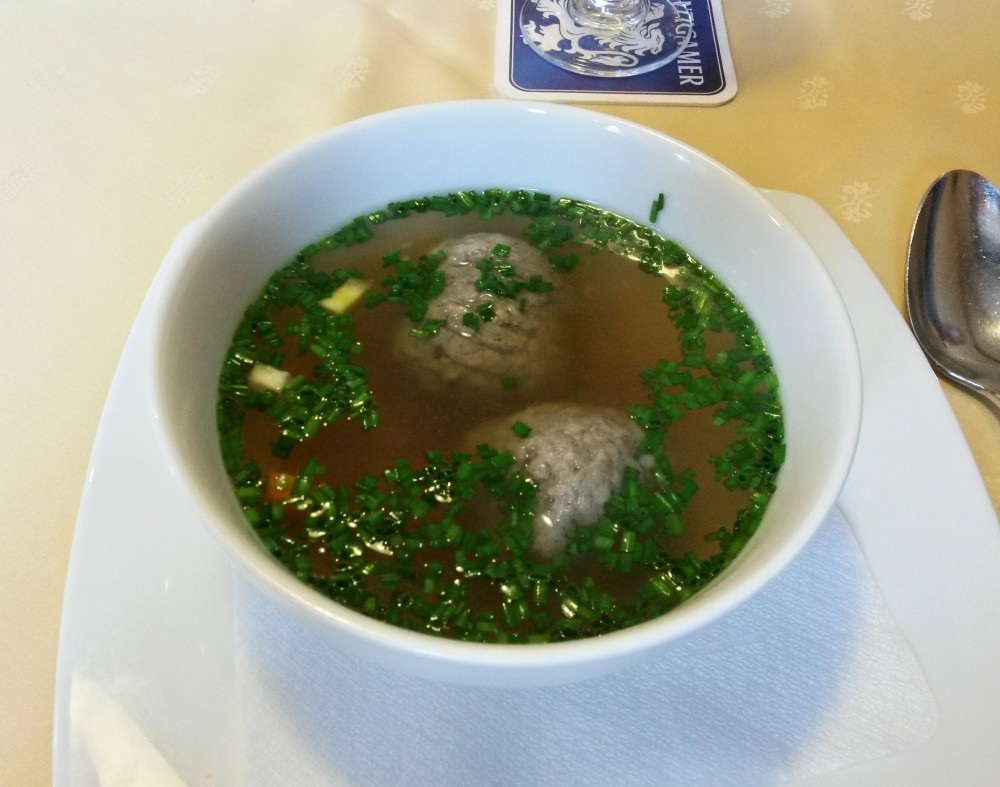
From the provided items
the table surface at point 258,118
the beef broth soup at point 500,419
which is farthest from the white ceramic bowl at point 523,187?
the table surface at point 258,118

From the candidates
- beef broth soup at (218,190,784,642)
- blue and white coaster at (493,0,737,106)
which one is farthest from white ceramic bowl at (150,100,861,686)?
blue and white coaster at (493,0,737,106)

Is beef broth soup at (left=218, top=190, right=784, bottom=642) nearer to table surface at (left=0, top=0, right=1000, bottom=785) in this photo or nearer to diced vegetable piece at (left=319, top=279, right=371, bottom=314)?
diced vegetable piece at (left=319, top=279, right=371, bottom=314)

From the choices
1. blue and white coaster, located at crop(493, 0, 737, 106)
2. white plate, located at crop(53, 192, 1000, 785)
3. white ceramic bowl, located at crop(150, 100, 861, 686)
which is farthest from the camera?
blue and white coaster, located at crop(493, 0, 737, 106)

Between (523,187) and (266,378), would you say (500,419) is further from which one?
(523,187)

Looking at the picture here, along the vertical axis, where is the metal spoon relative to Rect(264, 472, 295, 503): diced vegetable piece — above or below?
above

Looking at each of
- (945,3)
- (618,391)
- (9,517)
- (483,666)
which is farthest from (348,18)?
(483,666)

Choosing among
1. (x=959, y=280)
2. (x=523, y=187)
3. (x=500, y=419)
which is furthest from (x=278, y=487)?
(x=959, y=280)

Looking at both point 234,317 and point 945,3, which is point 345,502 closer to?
point 234,317
